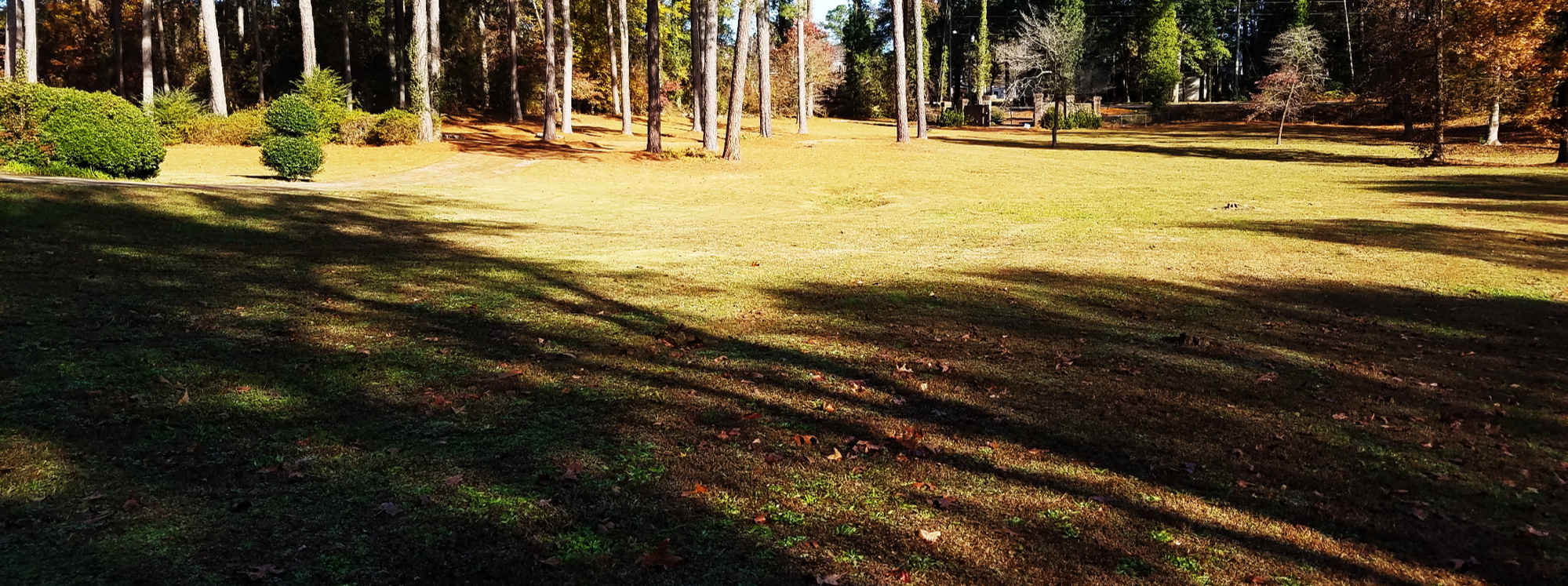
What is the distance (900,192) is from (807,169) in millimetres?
5887

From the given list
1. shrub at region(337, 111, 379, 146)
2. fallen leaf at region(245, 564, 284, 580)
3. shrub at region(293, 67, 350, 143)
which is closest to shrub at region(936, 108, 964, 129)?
shrub at region(337, 111, 379, 146)

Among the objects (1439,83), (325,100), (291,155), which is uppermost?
(325,100)

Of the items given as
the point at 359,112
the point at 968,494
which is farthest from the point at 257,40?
the point at 968,494

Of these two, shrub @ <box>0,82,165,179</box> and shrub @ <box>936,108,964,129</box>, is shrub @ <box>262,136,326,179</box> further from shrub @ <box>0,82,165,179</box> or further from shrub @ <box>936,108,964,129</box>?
shrub @ <box>936,108,964,129</box>

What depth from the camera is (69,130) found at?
16.2 metres

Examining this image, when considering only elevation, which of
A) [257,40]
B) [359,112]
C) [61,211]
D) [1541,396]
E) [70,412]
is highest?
[257,40]

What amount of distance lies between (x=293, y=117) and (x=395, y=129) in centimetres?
1027

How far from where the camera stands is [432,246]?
13.1m

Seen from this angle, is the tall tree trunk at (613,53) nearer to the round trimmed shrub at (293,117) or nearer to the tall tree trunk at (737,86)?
the tall tree trunk at (737,86)

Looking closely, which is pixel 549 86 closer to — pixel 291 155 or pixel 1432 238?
pixel 291 155

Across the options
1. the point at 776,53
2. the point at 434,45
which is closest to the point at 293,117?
the point at 434,45

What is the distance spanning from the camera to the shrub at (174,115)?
2805 centimetres

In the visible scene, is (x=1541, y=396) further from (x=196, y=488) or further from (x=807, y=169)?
(x=807, y=169)

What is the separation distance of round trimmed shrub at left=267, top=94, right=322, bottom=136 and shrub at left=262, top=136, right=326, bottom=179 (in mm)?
273
